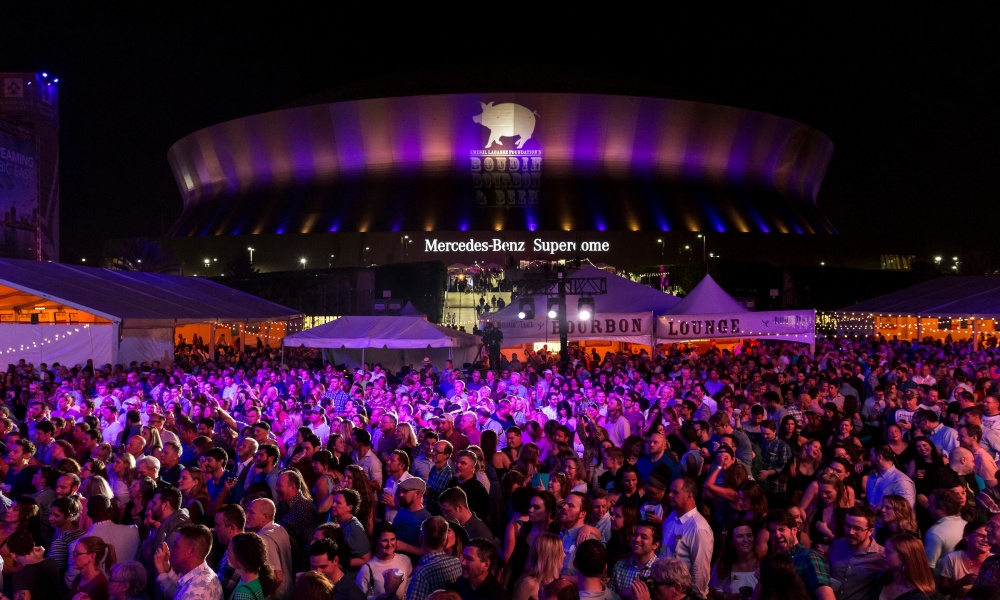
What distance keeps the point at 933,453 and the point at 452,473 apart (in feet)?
→ 11.0

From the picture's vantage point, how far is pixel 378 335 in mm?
19203

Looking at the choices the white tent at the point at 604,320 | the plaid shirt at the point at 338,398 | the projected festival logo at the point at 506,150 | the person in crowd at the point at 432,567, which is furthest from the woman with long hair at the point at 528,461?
the projected festival logo at the point at 506,150

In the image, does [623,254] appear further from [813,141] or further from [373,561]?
[373,561]

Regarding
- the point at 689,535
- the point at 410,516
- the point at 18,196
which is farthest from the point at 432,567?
the point at 18,196

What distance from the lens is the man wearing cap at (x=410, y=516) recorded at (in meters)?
5.69

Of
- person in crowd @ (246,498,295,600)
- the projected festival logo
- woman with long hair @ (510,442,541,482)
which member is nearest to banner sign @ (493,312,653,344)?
woman with long hair @ (510,442,541,482)

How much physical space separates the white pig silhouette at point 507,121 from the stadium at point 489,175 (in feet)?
0.25

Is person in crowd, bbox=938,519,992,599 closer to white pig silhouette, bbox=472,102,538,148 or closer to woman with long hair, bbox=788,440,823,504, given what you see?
woman with long hair, bbox=788,440,823,504

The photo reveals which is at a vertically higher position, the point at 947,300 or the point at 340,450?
the point at 947,300

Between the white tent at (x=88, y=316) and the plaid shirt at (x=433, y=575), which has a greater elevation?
the white tent at (x=88, y=316)

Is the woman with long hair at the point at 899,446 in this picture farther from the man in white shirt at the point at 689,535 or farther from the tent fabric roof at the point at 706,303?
the tent fabric roof at the point at 706,303

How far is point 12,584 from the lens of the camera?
15.9 feet

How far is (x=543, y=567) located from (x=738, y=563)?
3.77 ft

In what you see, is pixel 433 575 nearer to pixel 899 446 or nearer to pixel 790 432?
pixel 899 446
